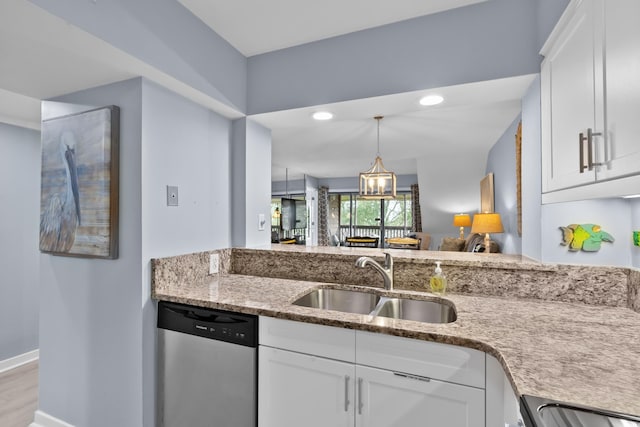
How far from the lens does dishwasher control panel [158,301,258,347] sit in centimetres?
142

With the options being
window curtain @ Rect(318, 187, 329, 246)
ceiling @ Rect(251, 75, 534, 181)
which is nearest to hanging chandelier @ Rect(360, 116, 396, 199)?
ceiling @ Rect(251, 75, 534, 181)

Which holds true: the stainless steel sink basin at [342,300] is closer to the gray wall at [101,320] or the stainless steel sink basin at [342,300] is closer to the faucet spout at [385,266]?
the faucet spout at [385,266]

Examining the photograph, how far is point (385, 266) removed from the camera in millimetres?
1746

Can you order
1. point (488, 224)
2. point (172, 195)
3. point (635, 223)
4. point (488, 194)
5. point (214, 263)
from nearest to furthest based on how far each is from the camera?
1. point (635, 223)
2. point (172, 195)
3. point (214, 263)
4. point (488, 224)
5. point (488, 194)

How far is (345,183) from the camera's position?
8.39 meters

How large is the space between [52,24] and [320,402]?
5.80 ft

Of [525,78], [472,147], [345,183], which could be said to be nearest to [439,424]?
[525,78]

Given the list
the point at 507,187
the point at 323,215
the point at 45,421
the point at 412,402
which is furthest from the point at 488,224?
the point at 323,215

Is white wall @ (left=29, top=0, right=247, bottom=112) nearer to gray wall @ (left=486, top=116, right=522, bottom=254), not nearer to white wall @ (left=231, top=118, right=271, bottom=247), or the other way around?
white wall @ (left=231, top=118, right=271, bottom=247)

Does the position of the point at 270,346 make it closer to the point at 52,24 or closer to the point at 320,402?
the point at 320,402

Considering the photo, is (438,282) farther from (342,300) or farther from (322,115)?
(322,115)

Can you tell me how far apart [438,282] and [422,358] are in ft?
1.85

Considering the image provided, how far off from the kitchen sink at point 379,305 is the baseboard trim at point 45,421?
1.59 m

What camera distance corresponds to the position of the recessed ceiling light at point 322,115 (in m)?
2.02
